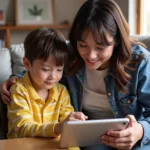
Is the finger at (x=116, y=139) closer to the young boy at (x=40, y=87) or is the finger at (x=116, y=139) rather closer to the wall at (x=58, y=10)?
the young boy at (x=40, y=87)

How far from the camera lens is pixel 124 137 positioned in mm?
1074

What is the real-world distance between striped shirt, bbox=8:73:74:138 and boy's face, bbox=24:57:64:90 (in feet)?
0.13

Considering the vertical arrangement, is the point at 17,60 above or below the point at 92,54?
below

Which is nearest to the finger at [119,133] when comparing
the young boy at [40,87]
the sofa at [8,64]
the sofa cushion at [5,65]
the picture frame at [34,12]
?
the young boy at [40,87]

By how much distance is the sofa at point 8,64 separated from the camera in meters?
1.59

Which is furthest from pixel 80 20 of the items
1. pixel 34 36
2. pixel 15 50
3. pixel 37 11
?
pixel 37 11

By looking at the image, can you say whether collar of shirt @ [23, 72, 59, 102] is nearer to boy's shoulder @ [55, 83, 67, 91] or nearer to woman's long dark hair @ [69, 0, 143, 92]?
boy's shoulder @ [55, 83, 67, 91]

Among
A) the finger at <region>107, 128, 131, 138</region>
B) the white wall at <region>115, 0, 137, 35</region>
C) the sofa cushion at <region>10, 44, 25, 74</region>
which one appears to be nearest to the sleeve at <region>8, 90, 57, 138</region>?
the finger at <region>107, 128, 131, 138</region>

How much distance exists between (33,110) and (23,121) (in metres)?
0.09

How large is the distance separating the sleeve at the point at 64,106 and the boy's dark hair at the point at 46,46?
0.49ft

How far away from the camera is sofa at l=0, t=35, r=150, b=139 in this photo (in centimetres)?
159

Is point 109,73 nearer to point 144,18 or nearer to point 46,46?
point 46,46

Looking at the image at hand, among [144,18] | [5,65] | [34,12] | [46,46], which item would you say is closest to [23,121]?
[46,46]

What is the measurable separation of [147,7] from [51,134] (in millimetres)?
2253
